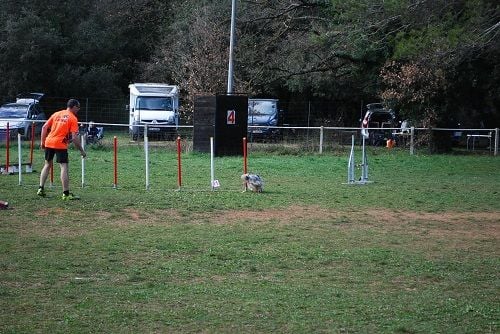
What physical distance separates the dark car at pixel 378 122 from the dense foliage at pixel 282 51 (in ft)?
2.73

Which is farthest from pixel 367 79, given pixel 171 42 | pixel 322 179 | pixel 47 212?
pixel 47 212

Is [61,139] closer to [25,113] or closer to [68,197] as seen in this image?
[68,197]

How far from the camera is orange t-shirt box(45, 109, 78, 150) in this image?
15.8 m

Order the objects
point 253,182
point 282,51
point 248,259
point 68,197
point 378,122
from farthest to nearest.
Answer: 1. point 378,122
2. point 282,51
3. point 253,182
4. point 68,197
5. point 248,259

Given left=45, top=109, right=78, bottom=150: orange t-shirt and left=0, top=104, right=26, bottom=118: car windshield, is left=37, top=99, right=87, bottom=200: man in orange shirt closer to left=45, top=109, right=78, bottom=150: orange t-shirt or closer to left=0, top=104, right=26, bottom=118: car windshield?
left=45, top=109, right=78, bottom=150: orange t-shirt

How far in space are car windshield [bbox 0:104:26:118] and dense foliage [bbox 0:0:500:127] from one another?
686 cm

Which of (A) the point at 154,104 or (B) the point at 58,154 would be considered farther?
(A) the point at 154,104

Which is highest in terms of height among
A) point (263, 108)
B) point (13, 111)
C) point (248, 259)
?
point (263, 108)

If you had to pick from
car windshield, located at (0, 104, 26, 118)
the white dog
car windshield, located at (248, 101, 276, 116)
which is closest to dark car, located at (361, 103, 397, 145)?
car windshield, located at (248, 101, 276, 116)

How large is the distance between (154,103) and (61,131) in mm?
24040

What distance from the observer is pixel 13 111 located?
3819cm

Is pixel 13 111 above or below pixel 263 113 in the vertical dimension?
below

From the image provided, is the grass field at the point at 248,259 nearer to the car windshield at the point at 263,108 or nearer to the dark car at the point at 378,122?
the dark car at the point at 378,122

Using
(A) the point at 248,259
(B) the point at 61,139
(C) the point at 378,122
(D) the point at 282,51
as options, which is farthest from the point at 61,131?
(C) the point at 378,122
